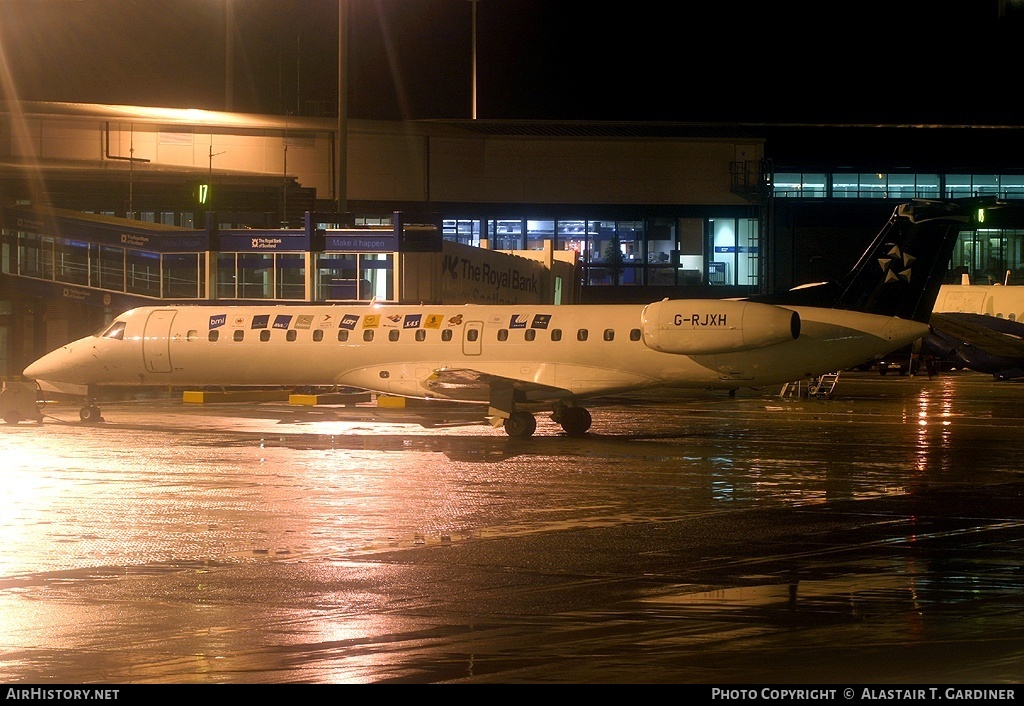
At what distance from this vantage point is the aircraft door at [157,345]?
25906 mm

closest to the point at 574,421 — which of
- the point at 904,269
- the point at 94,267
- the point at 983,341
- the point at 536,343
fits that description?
the point at 536,343

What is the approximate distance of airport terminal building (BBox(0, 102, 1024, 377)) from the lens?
117ft

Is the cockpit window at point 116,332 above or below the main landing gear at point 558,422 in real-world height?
above

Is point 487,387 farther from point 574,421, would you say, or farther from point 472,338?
point 574,421

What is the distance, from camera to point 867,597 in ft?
30.5

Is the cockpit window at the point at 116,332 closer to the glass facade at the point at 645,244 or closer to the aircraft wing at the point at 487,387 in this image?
the aircraft wing at the point at 487,387

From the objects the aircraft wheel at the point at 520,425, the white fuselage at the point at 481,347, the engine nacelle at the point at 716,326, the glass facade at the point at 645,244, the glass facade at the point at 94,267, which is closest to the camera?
the engine nacelle at the point at 716,326

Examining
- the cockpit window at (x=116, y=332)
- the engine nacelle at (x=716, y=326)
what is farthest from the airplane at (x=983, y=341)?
the cockpit window at (x=116, y=332)

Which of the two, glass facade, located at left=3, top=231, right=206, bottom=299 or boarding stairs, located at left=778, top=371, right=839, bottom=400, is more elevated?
glass facade, located at left=3, top=231, right=206, bottom=299

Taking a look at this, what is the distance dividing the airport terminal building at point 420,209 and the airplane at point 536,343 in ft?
27.6

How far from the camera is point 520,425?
74.3ft

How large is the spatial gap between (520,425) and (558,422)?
3.05ft

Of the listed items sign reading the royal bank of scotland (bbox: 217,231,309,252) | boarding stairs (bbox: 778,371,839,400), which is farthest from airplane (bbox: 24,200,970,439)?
boarding stairs (bbox: 778,371,839,400)

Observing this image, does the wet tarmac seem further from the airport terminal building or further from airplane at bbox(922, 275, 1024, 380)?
airplane at bbox(922, 275, 1024, 380)
